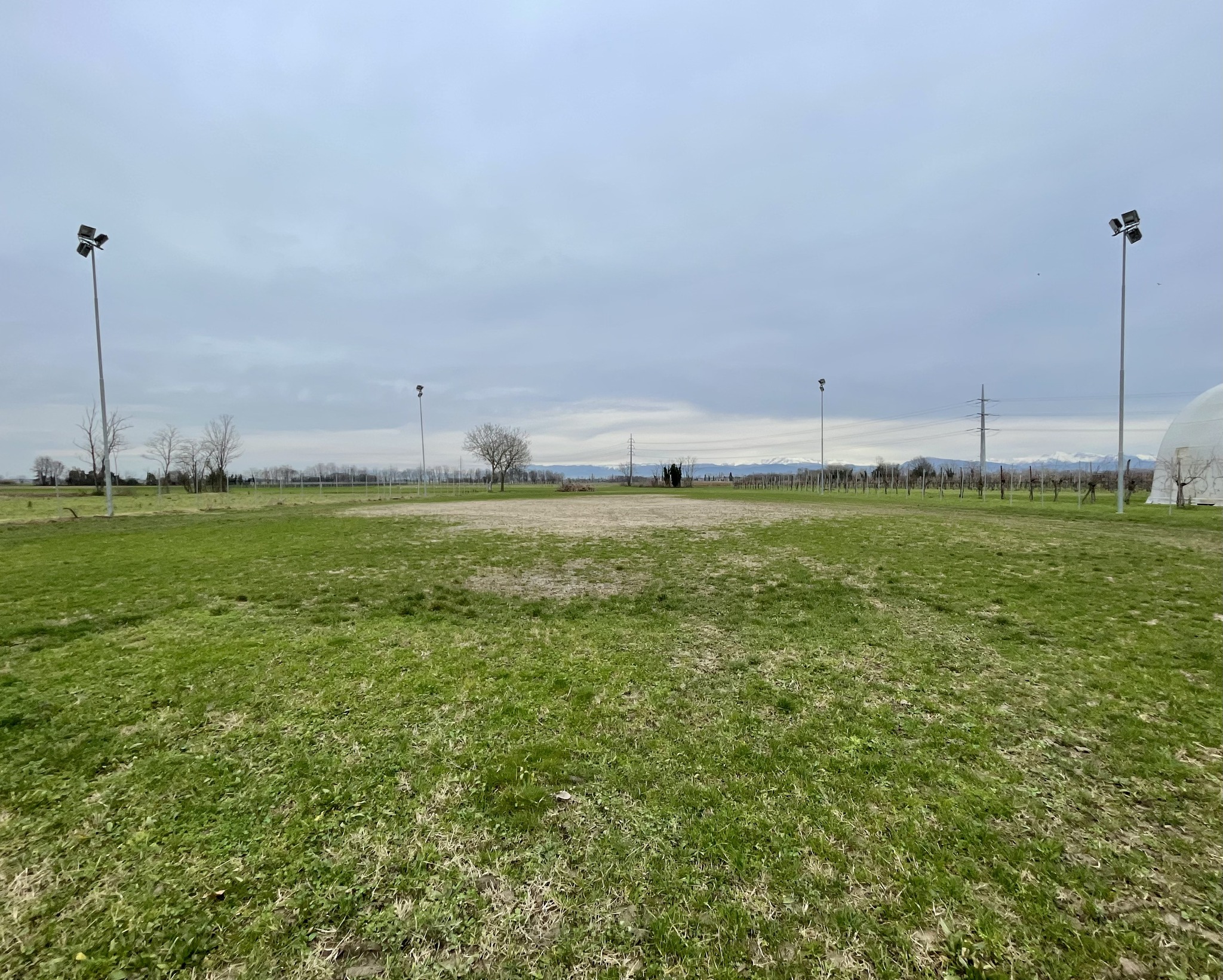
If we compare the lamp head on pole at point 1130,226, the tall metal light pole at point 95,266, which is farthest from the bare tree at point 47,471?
the lamp head on pole at point 1130,226

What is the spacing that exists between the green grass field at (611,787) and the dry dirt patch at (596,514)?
36.0 ft

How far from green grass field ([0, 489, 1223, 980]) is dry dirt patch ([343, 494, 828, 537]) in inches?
431

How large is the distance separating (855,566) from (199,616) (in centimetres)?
1266

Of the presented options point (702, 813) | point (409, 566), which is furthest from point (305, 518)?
point (702, 813)

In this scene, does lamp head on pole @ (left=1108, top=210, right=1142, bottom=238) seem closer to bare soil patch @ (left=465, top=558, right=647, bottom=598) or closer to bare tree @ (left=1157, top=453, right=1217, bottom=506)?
bare tree @ (left=1157, top=453, right=1217, bottom=506)

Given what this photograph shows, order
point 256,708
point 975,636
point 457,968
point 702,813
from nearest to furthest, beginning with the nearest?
point 457,968 < point 702,813 < point 256,708 < point 975,636

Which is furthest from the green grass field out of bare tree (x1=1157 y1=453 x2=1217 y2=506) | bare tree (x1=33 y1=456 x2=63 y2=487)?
bare tree (x1=33 y1=456 x2=63 y2=487)

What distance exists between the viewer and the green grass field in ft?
7.96

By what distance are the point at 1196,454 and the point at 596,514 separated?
129 ft

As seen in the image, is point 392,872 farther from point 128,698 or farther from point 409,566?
point 409,566

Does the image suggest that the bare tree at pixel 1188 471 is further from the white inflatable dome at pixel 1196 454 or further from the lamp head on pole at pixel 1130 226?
the lamp head on pole at pixel 1130 226

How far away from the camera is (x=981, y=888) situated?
2693mm

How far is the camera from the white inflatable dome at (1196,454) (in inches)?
1189

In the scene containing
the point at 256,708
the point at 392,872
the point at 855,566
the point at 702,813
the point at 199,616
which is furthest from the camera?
the point at 855,566
